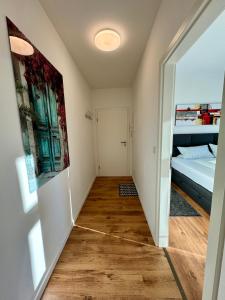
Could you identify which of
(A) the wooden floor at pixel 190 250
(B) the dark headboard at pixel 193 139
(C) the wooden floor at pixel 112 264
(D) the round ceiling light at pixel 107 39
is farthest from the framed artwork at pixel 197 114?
(C) the wooden floor at pixel 112 264

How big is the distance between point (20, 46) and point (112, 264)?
2031 millimetres

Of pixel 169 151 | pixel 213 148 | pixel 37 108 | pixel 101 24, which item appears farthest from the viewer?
pixel 213 148

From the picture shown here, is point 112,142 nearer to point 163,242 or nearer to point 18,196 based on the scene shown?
point 163,242

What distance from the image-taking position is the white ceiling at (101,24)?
1361 millimetres

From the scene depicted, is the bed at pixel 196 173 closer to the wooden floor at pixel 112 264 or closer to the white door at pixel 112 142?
the wooden floor at pixel 112 264

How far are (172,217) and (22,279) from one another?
1.90 meters

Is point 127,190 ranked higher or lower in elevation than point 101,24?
lower

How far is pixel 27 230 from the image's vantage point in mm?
1075

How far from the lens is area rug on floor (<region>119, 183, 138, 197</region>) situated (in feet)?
9.74

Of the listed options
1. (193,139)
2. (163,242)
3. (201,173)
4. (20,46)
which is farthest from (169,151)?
(193,139)

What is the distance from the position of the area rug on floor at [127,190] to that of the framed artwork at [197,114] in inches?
74.8

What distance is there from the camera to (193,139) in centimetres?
360

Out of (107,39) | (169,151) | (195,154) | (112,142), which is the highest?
(107,39)

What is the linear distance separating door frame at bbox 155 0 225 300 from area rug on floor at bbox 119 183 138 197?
52.4 inches
